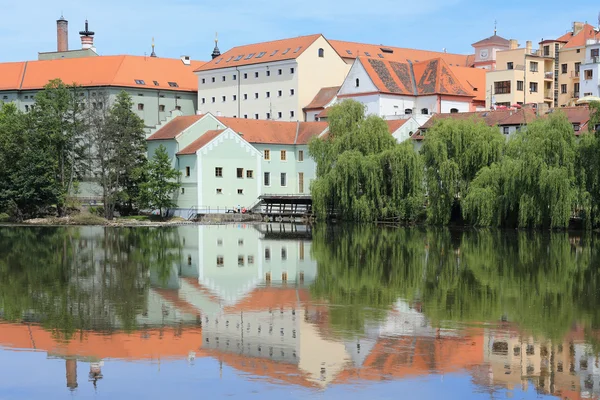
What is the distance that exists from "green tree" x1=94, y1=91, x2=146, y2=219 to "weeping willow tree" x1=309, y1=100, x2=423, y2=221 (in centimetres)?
1482

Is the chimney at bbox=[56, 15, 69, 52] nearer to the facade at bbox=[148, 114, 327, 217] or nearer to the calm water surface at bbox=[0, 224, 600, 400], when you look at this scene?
the facade at bbox=[148, 114, 327, 217]

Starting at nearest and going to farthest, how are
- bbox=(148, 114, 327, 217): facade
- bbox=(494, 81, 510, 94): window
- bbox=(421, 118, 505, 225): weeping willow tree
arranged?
bbox=(421, 118, 505, 225): weeping willow tree
bbox=(148, 114, 327, 217): facade
bbox=(494, 81, 510, 94): window

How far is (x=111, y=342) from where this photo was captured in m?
18.6

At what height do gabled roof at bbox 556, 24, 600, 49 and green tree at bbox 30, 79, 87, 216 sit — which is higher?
gabled roof at bbox 556, 24, 600, 49

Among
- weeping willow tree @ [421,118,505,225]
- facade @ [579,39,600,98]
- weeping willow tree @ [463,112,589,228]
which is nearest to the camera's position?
weeping willow tree @ [463,112,589,228]

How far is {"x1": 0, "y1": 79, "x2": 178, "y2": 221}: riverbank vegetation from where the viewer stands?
64.1m

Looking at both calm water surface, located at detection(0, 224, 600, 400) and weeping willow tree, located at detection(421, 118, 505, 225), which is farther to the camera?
weeping willow tree, located at detection(421, 118, 505, 225)

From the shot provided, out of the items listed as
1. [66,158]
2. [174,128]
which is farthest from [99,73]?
[174,128]

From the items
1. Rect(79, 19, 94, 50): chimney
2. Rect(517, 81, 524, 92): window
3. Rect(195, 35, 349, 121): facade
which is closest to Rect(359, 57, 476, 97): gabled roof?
Rect(517, 81, 524, 92): window

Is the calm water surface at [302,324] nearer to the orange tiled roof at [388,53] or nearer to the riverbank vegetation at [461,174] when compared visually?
the riverbank vegetation at [461,174]

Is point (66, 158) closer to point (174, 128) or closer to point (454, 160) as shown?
point (174, 128)

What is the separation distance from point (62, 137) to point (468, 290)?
4630 cm

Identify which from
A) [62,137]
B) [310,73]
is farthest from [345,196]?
[310,73]

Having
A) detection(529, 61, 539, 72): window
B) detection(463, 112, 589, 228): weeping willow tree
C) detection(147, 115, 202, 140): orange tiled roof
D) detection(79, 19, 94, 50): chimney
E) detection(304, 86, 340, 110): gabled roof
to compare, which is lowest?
detection(463, 112, 589, 228): weeping willow tree
